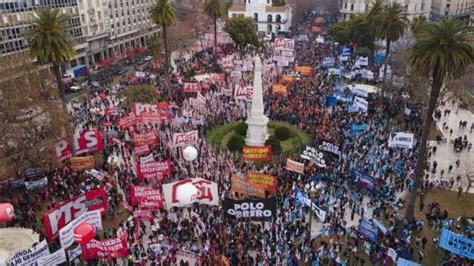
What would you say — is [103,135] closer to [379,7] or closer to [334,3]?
[379,7]

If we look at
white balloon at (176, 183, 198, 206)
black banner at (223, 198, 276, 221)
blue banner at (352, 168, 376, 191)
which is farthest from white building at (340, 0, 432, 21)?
black banner at (223, 198, 276, 221)

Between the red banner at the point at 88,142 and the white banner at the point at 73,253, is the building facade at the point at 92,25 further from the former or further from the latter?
the white banner at the point at 73,253

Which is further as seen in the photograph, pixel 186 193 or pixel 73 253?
pixel 186 193

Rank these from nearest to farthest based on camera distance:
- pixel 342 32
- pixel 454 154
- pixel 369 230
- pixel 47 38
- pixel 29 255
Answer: pixel 29 255 → pixel 369 230 → pixel 47 38 → pixel 454 154 → pixel 342 32

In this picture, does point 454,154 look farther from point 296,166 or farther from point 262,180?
point 262,180

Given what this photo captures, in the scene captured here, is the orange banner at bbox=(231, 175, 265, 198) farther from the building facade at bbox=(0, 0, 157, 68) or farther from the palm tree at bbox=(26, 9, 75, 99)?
the building facade at bbox=(0, 0, 157, 68)

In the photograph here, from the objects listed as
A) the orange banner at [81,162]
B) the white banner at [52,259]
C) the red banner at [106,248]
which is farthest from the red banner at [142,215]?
the orange banner at [81,162]

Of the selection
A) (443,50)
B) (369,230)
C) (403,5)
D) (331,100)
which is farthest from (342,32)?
(369,230)
